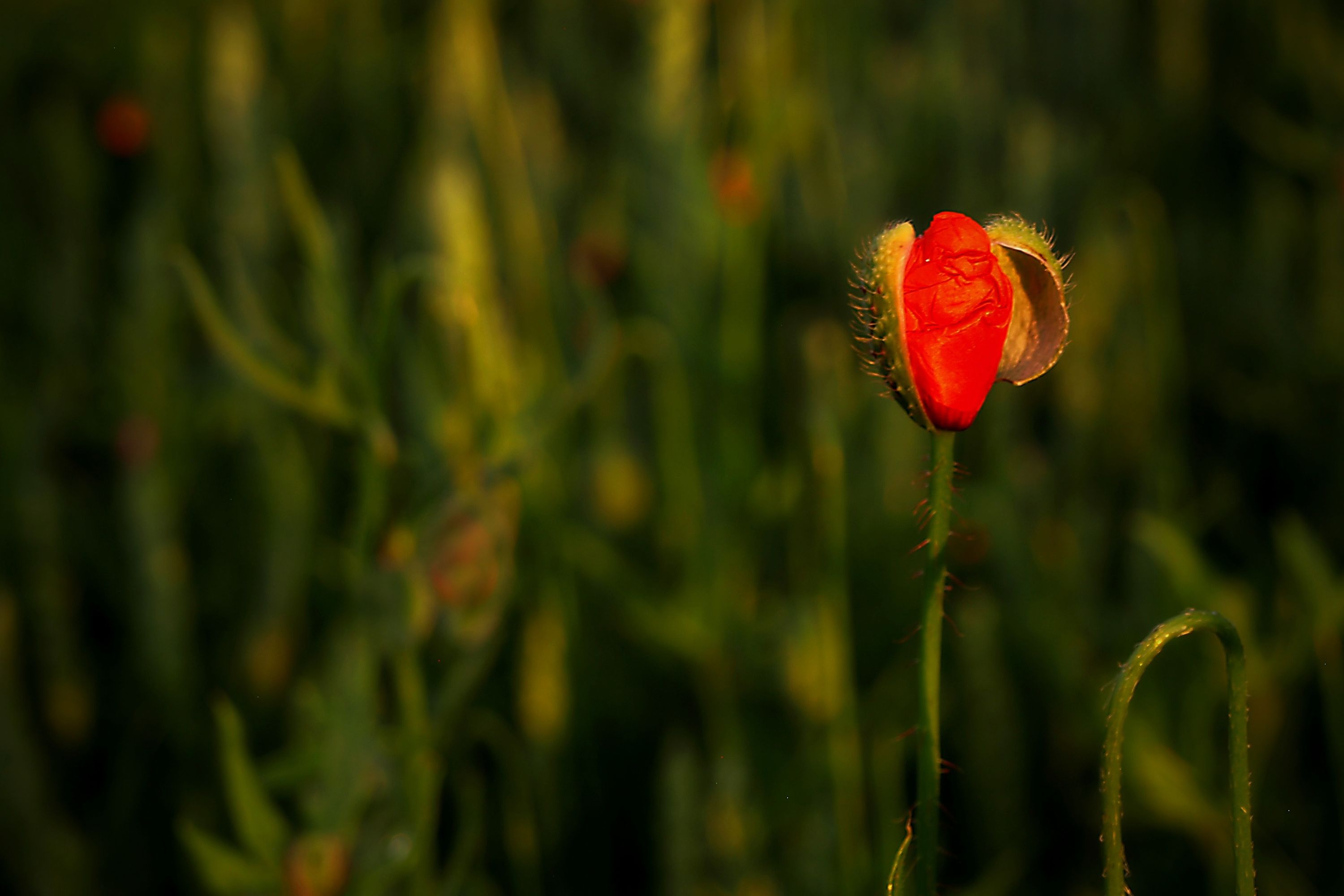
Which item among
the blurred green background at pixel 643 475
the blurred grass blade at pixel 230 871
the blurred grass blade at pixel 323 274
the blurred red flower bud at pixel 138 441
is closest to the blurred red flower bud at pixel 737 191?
the blurred green background at pixel 643 475

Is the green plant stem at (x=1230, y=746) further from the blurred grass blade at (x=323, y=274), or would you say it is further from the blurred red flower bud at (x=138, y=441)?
the blurred red flower bud at (x=138, y=441)

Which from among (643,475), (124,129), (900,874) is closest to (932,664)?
(900,874)

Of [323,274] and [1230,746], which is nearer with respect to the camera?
[1230,746]

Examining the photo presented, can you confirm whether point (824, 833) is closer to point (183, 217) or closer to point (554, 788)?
point (554, 788)

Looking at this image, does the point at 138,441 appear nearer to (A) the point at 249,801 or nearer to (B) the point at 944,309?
(A) the point at 249,801

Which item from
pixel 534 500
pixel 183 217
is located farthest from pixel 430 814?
pixel 183 217

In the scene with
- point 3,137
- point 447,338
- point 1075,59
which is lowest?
point 447,338

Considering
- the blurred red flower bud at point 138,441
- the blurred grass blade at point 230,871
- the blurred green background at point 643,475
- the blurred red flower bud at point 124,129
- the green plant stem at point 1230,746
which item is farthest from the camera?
the blurred red flower bud at point 124,129
